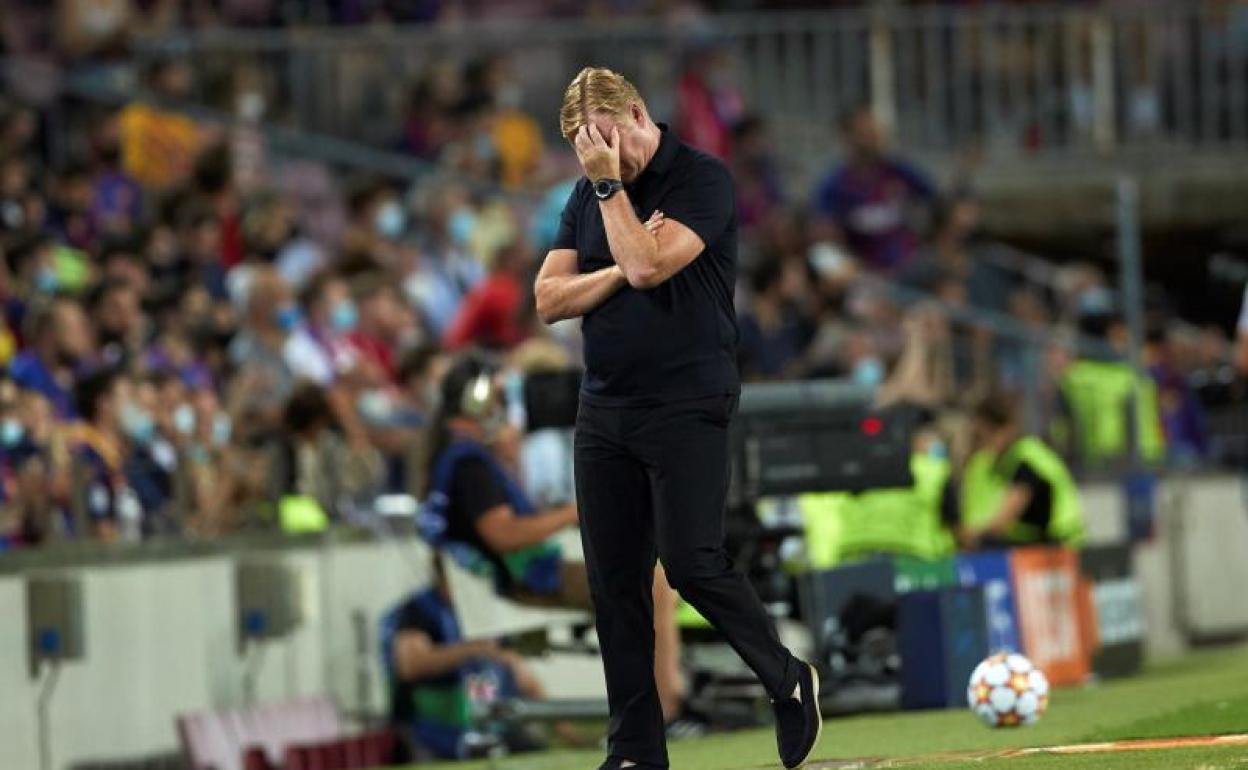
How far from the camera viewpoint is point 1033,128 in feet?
90.1

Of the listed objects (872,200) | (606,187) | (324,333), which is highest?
(872,200)

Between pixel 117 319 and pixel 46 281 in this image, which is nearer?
pixel 117 319

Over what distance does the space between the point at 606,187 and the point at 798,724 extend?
194 centimetres

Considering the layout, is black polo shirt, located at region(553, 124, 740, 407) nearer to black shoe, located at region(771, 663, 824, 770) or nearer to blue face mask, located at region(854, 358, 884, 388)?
black shoe, located at region(771, 663, 824, 770)

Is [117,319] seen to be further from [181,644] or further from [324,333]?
[181,644]

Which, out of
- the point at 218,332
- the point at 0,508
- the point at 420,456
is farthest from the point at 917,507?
the point at 0,508

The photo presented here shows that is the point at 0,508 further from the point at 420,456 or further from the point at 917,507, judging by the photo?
the point at 917,507

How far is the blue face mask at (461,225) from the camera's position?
825 inches

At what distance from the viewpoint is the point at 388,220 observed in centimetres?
2080

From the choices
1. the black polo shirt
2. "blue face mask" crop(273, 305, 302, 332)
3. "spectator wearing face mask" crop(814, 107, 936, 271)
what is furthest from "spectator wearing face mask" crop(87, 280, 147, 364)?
"spectator wearing face mask" crop(814, 107, 936, 271)

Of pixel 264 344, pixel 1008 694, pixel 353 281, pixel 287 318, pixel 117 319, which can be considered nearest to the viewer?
pixel 1008 694

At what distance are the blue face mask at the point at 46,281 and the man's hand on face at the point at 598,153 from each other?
305 inches

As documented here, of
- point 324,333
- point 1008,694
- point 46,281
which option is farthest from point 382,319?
point 1008,694

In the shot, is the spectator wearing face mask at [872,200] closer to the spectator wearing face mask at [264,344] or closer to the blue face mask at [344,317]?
the blue face mask at [344,317]
